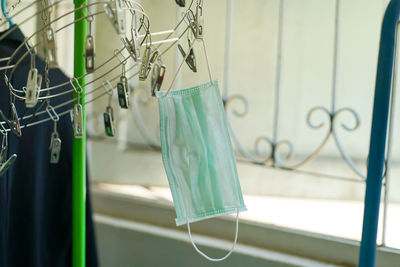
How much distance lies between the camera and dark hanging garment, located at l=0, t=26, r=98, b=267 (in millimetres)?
1308

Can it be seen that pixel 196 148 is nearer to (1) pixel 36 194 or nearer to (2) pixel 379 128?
(2) pixel 379 128

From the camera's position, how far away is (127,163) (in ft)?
7.22

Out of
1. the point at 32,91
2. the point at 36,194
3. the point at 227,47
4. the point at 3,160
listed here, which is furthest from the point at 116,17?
the point at 227,47

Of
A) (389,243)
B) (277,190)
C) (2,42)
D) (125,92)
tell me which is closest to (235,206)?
(125,92)

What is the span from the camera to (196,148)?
3.75 feet

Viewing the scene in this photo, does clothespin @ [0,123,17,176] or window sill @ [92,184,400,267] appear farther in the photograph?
window sill @ [92,184,400,267]

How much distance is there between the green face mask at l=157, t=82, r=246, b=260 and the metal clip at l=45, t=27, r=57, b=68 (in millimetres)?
359

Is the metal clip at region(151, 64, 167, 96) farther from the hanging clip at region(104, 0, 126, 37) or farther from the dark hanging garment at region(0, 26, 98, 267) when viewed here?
the dark hanging garment at region(0, 26, 98, 267)

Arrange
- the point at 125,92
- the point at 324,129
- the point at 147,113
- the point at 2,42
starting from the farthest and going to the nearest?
the point at 147,113 → the point at 324,129 → the point at 2,42 → the point at 125,92

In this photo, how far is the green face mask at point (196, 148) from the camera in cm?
114

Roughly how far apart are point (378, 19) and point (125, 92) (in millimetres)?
1231

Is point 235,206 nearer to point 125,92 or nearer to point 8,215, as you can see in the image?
point 125,92

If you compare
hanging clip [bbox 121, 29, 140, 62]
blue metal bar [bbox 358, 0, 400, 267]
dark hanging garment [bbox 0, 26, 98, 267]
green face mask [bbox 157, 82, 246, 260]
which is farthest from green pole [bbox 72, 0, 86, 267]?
blue metal bar [bbox 358, 0, 400, 267]

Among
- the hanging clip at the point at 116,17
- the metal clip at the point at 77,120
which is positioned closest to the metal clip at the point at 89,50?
the hanging clip at the point at 116,17
